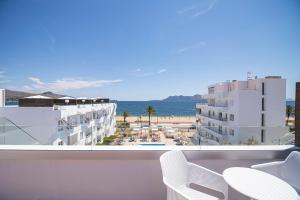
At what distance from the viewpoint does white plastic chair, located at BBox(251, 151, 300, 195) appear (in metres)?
2.30

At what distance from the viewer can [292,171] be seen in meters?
2.33

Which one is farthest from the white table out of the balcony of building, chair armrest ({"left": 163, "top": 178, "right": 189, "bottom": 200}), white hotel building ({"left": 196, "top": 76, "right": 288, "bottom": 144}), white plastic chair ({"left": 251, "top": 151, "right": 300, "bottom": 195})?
white hotel building ({"left": 196, "top": 76, "right": 288, "bottom": 144})

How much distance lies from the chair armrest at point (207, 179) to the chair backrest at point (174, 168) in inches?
3.0

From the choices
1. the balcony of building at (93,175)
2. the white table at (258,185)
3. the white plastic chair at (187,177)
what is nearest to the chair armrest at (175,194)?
the white plastic chair at (187,177)

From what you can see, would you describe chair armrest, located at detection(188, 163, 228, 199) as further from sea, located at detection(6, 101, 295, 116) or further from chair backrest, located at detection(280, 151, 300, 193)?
sea, located at detection(6, 101, 295, 116)

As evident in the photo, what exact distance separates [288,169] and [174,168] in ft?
4.06

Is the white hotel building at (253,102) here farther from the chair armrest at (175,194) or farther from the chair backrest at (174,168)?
the chair armrest at (175,194)

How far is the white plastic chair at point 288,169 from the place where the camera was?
90.7 inches

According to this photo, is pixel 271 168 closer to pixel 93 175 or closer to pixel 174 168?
pixel 174 168

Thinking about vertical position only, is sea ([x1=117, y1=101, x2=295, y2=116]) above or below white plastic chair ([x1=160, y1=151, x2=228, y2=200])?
below

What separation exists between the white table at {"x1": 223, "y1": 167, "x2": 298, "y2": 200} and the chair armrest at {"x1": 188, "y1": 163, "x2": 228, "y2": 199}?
0.18 metres

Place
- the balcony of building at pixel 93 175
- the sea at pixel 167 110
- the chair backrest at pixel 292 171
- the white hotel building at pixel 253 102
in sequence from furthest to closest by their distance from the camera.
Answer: the sea at pixel 167 110, the white hotel building at pixel 253 102, the balcony of building at pixel 93 175, the chair backrest at pixel 292 171

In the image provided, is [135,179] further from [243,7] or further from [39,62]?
[39,62]

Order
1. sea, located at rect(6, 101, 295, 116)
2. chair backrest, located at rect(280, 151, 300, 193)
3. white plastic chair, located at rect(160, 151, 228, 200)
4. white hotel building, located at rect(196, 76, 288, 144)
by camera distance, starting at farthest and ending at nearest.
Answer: sea, located at rect(6, 101, 295, 116) → white hotel building, located at rect(196, 76, 288, 144) → chair backrest, located at rect(280, 151, 300, 193) → white plastic chair, located at rect(160, 151, 228, 200)
